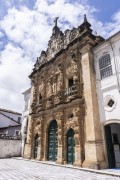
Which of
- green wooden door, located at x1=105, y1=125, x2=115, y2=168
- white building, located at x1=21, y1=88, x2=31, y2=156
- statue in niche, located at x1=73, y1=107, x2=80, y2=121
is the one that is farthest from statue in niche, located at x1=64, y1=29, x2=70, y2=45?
white building, located at x1=21, y1=88, x2=31, y2=156

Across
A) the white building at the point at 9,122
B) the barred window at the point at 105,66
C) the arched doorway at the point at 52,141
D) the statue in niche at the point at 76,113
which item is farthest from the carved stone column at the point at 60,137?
the white building at the point at 9,122

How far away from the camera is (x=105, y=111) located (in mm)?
13289

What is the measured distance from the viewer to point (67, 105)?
16234 mm

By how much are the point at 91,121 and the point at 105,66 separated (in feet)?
15.0

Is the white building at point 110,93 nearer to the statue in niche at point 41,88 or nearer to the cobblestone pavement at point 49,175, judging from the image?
the cobblestone pavement at point 49,175

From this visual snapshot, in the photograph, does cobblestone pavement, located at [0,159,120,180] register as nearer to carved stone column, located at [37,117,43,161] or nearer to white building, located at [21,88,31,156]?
carved stone column, located at [37,117,43,161]

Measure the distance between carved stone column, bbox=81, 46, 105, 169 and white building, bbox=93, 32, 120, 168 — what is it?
40 cm

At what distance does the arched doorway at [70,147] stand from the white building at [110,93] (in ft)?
9.86

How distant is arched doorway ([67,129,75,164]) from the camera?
47.9ft

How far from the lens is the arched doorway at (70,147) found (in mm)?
14589

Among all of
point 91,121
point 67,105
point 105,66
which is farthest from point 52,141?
point 105,66

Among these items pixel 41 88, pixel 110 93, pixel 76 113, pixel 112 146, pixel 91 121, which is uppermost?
pixel 41 88

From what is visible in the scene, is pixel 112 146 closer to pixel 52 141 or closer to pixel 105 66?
pixel 105 66

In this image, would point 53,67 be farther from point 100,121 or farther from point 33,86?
point 100,121
